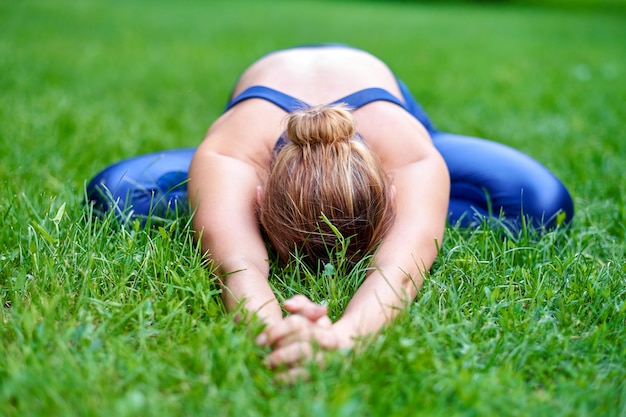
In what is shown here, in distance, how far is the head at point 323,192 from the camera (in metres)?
1.99

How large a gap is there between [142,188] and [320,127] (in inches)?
36.6

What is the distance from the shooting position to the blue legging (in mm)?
2529

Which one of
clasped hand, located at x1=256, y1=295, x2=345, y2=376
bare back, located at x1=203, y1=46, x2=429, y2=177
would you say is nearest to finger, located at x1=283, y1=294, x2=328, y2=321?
clasped hand, located at x1=256, y1=295, x2=345, y2=376

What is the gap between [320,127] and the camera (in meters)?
2.04

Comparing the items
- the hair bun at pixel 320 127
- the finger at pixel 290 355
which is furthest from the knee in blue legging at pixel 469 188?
the finger at pixel 290 355

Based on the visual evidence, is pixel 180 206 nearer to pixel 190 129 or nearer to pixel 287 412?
pixel 287 412

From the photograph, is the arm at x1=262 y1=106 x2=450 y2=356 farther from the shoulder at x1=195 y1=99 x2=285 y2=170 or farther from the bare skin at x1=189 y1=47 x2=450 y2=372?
the shoulder at x1=195 y1=99 x2=285 y2=170

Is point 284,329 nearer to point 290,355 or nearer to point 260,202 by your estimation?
point 290,355

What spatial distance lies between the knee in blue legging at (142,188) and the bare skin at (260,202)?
0.24 metres

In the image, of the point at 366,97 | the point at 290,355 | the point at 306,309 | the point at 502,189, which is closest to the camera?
the point at 290,355

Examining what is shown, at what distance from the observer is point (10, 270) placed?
200cm

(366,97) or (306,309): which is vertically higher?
(366,97)

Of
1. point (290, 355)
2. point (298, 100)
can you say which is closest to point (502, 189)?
point (298, 100)

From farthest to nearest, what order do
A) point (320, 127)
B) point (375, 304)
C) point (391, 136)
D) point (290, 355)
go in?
1. point (391, 136)
2. point (320, 127)
3. point (375, 304)
4. point (290, 355)
